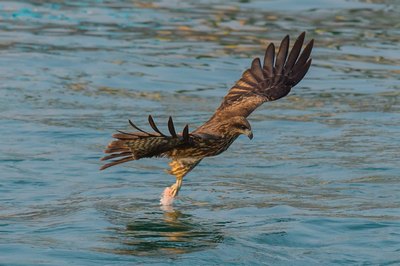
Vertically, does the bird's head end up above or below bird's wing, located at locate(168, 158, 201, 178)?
above

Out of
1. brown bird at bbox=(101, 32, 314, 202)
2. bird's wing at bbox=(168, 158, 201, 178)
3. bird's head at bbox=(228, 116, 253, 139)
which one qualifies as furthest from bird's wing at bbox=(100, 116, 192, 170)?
bird's wing at bbox=(168, 158, 201, 178)

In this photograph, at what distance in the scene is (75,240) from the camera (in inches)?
370

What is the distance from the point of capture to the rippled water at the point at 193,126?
9.53 m

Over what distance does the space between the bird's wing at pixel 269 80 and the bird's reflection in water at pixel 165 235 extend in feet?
3.22

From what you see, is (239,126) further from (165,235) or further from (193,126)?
(193,126)

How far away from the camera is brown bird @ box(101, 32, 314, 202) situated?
8727 millimetres

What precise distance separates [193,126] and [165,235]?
4161 mm

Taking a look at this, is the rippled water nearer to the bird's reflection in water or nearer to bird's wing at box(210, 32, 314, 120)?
the bird's reflection in water

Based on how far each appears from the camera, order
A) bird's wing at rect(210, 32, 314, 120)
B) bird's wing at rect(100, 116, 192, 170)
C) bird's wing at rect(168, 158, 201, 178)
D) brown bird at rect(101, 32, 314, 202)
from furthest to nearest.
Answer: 1. bird's wing at rect(210, 32, 314, 120)
2. bird's wing at rect(168, 158, 201, 178)
3. brown bird at rect(101, 32, 314, 202)
4. bird's wing at rect(100, 116, 192, 170)

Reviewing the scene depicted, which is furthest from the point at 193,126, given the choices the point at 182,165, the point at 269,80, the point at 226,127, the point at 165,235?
the point at 165,235

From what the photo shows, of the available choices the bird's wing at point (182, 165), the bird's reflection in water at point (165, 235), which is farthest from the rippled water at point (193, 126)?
the bird's wing at point (182, 165)

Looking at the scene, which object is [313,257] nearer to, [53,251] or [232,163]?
[53,251]

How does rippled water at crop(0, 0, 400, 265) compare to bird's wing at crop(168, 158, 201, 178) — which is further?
bird's wing at crop(168, 158, 201, 178)

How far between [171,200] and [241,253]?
1394 millimetres
